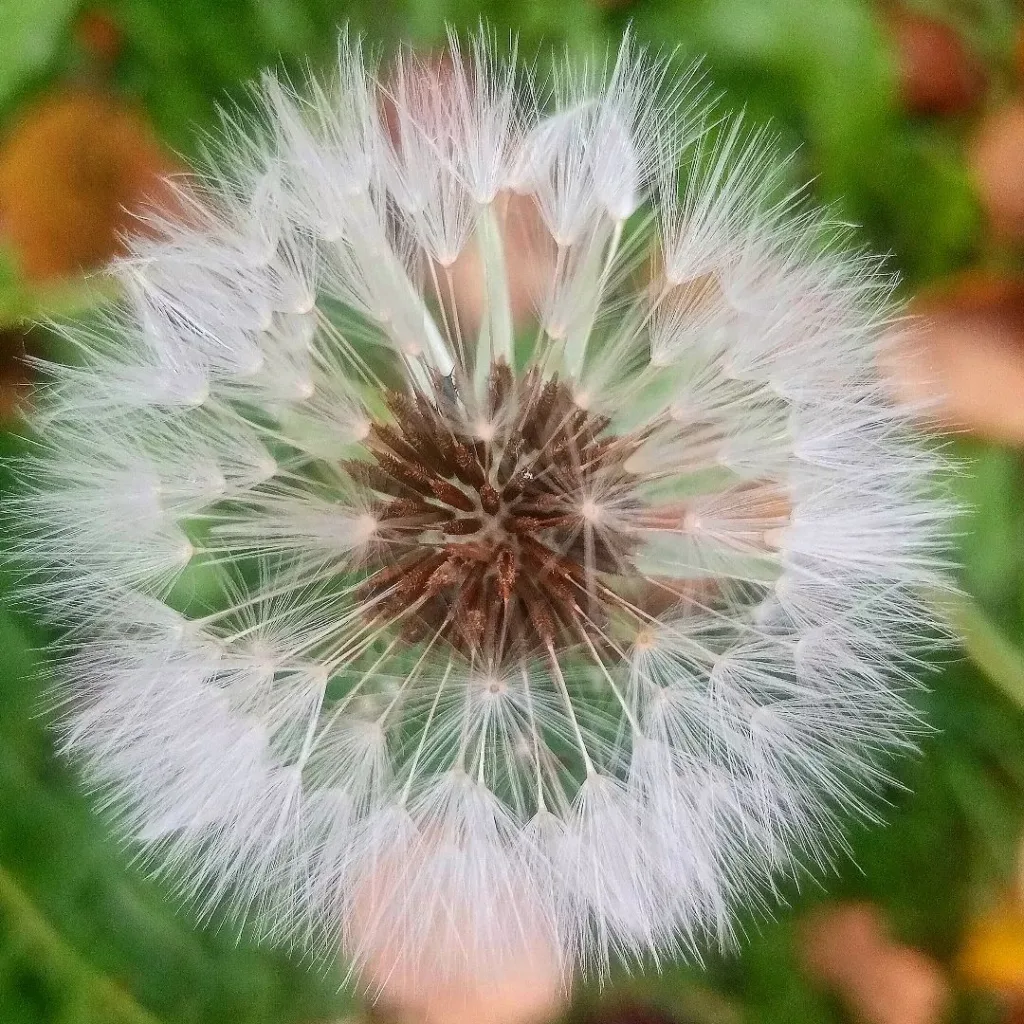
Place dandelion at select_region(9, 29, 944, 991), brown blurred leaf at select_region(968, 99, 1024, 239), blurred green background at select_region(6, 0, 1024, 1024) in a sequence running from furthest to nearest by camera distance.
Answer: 1. brown blurred leaf at select_region(968, 99, 1024, 239)
2. blurred green background at select_region(6, 0, 1024, 1024)
3. dandelion at select_region(9, 29, 944, 991)

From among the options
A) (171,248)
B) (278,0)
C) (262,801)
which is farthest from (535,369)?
(278,0)

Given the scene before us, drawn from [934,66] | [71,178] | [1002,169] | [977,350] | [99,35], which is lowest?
[977,350]

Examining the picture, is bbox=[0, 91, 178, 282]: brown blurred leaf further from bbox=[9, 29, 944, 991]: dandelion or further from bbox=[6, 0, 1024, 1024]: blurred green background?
bbox=[9, 29, 944, 991]: dandelion

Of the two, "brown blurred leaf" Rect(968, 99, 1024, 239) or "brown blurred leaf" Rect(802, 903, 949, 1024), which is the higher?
"brown blurred leaf" Rect(968, 99, 1024, 239)

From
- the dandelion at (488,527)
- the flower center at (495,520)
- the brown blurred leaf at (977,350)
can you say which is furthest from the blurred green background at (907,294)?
the flower center at (495,520)

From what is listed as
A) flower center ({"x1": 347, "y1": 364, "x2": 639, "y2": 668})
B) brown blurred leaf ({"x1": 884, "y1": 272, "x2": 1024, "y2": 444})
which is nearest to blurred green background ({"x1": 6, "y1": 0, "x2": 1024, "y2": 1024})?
brown blurred leaf ({"x1": 884, "y1": 272, "x2": 1024, "y2": 444})

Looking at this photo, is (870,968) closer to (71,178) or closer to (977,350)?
(977,350)

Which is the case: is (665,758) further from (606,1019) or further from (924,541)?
(606,1019)

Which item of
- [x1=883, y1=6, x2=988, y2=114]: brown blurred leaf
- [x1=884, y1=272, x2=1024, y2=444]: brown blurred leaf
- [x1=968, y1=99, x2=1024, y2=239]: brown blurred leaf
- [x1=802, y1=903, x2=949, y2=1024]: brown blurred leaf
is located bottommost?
[x1=802, y1=903, x2=949, y2=1024]: brown blurred leaf

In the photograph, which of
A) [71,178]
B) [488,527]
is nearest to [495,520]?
[488,527]
